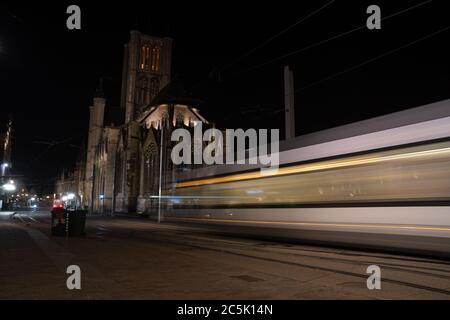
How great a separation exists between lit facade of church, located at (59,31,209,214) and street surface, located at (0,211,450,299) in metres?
40.4

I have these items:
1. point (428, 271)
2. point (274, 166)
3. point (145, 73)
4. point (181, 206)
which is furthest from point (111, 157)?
point (428, 271)

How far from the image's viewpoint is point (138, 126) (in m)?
61.6

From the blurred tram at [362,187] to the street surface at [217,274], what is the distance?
607mm

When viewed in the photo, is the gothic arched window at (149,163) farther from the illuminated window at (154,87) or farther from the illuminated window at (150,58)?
the illuminated window at (150,58)

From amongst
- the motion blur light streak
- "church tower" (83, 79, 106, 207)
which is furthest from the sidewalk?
"church tower" (83, 79, 106, 207)

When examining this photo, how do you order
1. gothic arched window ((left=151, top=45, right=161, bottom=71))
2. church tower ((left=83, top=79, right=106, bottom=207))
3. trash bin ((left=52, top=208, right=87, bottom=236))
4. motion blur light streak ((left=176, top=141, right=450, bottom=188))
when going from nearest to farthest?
motion blur light streak ((left=176, top=141, right=450, bottom=188)) < trash bin ((left=52, top=208, right=87, bottom=236)) < gothic arched window ((left=151, top=45, right=161, bottom=71)) < church tower ((left=83, top=79, right=106, bottom=207))

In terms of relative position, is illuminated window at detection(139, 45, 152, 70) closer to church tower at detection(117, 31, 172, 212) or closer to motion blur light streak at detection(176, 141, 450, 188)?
church tower at detection(117, 31, 172, 212)

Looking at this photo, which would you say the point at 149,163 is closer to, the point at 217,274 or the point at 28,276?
the point at 28,276

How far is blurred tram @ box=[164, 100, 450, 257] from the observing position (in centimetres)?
849

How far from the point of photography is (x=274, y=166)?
495 inches

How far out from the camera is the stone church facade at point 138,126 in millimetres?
58406

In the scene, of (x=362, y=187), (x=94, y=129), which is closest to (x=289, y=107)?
(x=362, y=187)

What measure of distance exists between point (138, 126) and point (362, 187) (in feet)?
178

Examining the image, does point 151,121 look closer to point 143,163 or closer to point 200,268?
point 143,163
